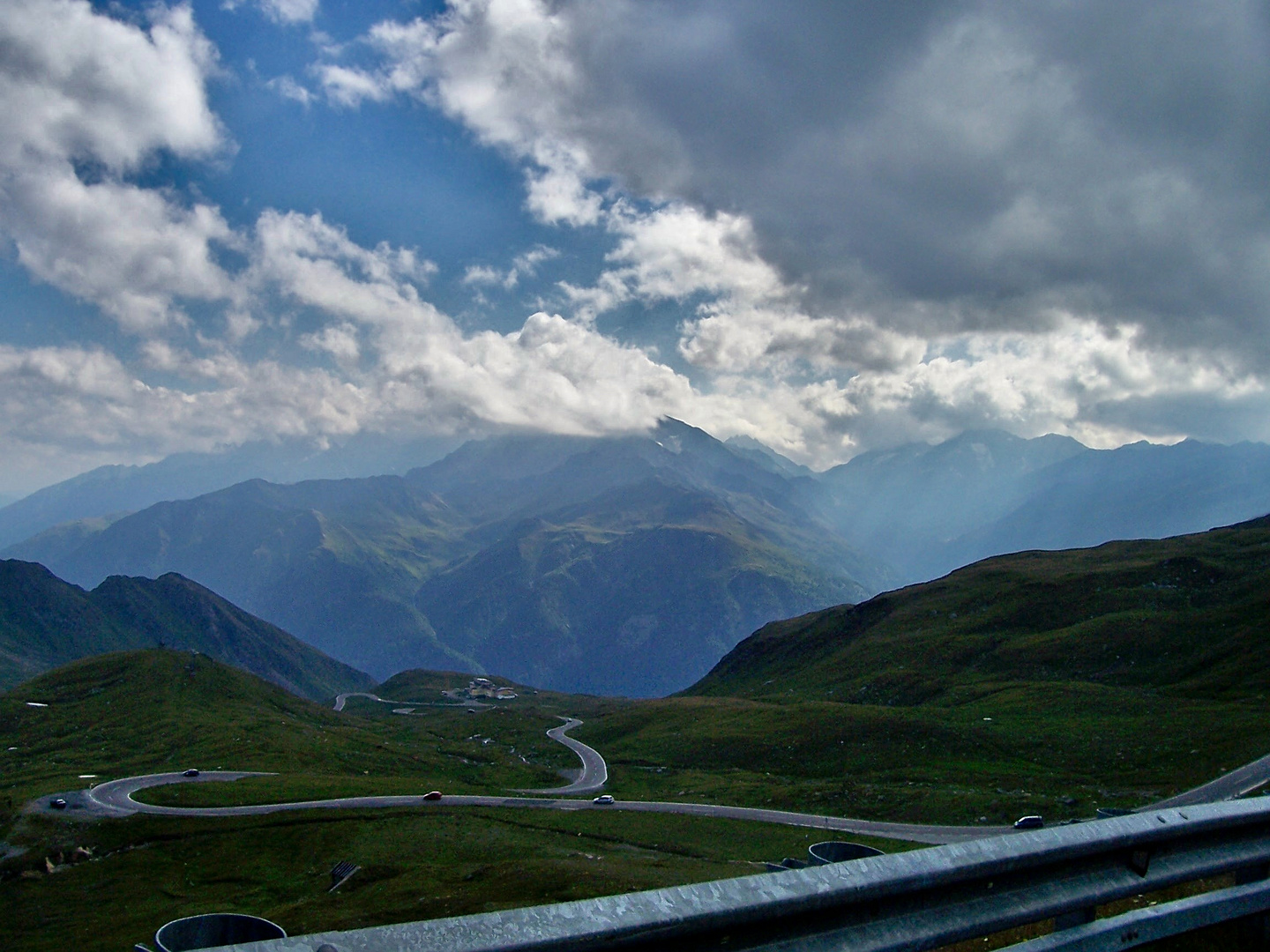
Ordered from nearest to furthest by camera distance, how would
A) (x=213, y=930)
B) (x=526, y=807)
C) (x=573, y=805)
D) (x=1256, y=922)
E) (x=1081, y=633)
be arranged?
1. (x=1256, y=922)
2. (x=213, y=930)
3. (x=526, y=807)
4. (x=573, y=805)
5. (x=1081, y=633)

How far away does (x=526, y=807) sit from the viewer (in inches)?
3455

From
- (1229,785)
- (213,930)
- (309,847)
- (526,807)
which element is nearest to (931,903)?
(213,930)

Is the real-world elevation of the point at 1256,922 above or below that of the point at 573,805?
above

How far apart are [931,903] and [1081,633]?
155633 millimetres

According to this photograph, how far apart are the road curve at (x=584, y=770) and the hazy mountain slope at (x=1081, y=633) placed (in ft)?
154

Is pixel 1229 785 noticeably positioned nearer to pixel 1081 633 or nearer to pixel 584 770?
pixel 1081 633

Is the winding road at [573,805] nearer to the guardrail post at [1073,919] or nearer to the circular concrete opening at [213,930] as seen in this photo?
the circular concrete opening at [213,930]

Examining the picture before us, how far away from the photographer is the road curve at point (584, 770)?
354 feet

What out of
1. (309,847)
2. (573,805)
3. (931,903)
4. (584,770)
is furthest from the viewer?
(584,770)

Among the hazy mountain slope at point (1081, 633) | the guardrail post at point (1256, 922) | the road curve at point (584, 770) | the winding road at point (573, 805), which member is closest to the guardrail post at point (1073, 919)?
the guardrail post at point (1256, 922)

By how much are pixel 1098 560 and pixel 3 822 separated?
709 ft

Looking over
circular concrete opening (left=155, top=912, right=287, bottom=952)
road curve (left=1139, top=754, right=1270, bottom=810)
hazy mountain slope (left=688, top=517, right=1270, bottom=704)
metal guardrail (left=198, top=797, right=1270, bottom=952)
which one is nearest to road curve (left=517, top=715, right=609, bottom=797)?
hazy mountain slope (left=688, top=517, right=1270, bottom=704)

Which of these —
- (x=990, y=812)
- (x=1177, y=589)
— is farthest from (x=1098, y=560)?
(x=990, y=812)

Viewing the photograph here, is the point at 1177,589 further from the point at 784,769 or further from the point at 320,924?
the point at 320,924
